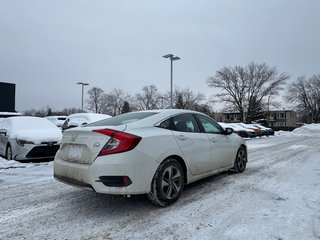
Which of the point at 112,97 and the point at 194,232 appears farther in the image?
the point at 112,97

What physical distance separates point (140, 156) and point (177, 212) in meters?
0.98

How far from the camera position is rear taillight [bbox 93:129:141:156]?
3.65 metres

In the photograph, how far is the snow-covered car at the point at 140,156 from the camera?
3.61 metres

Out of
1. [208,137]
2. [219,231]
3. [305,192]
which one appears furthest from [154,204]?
[305,192]

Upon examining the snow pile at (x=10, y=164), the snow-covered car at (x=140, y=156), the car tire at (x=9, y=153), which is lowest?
the snow pile at (x=10, y=164)

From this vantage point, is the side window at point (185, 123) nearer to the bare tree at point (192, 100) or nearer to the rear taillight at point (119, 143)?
the rear taillight at point (119, 143)

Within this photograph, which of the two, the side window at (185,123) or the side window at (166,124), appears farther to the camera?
the side window at (185,123)

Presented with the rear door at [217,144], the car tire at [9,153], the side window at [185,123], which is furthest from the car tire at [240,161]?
the car tire at [9,153]

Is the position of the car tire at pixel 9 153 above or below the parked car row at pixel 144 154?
below

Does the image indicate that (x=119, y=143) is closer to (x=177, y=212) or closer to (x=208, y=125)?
(x=177, y=212)

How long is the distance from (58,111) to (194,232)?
99.0 metres

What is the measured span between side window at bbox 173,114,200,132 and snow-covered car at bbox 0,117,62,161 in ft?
17.3

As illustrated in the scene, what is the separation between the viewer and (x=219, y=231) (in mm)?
3252

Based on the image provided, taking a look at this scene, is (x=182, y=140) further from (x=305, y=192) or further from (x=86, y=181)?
(x=305, y=192)
